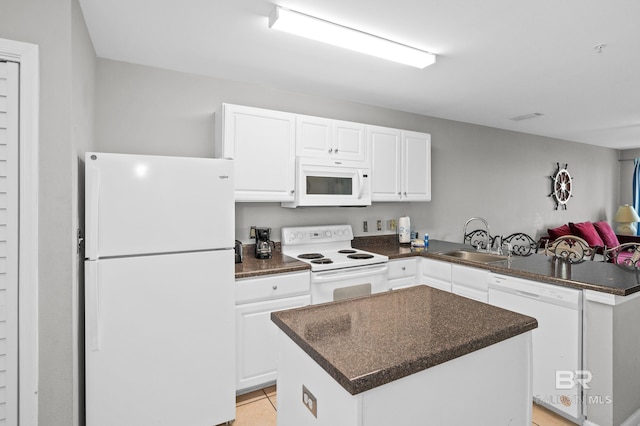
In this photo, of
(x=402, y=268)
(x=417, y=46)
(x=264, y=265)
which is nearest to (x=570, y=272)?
(x=402, y=268)

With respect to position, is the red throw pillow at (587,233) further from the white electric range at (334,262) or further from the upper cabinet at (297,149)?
the white electric range at (334,262)

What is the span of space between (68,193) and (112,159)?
274 millimetres

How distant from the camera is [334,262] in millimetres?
2664

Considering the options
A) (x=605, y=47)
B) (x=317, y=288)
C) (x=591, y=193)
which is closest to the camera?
(x=605, y=47)

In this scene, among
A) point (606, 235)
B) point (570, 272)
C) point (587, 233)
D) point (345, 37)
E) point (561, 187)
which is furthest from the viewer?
point (606, 235)

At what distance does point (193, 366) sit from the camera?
1966 millimetres

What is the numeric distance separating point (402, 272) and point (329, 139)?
139 centimetres

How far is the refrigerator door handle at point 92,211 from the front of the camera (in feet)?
5.59

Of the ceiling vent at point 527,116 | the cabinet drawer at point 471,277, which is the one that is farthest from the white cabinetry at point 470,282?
the ceiling vent at point 527,116

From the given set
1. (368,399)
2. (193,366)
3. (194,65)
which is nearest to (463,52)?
(194,65)

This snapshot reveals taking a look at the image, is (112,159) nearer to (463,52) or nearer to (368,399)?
(368,399)

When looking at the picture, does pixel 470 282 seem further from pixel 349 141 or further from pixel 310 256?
pixel 349 141

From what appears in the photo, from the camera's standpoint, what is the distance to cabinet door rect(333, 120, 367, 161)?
9.96ft

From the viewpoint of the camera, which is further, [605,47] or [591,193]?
[591,193]
